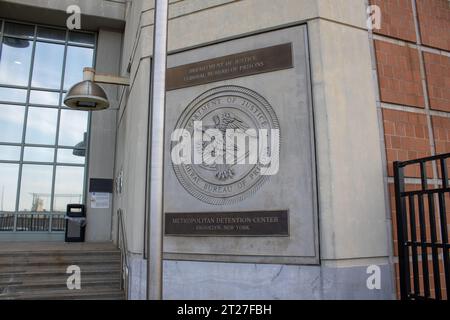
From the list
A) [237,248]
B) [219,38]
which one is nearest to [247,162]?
[237,248]

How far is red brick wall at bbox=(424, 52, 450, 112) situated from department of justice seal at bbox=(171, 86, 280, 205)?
243 cm

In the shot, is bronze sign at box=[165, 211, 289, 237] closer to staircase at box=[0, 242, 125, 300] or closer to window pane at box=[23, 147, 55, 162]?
staircase at box=[0, 242, 125, 300]

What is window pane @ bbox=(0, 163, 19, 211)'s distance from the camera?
9891 millimetres

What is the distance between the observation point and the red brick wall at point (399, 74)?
5.13 m

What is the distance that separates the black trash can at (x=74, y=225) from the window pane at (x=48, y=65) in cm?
362

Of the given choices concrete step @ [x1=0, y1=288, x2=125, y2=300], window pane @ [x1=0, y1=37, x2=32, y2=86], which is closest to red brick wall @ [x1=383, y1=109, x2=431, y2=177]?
concrete step @ [x1=0, y1=288, x2=125, y2=300]

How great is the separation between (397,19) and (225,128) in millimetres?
2966

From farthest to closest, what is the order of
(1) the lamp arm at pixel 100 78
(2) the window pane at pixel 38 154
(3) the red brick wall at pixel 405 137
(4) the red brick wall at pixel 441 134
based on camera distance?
(2) the window pane at pixel 38 154 → (1) the lamp arm at pixel 100 78 → (4) the red brick wall at pixel 441 134 → (3) the red brick wall at pixel 405 137

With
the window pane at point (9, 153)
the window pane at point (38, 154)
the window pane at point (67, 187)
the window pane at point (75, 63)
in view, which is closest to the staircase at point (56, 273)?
the window pane at point (67, 187)

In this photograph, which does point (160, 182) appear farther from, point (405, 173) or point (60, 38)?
point (60, 38)

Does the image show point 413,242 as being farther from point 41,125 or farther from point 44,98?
point 44,98

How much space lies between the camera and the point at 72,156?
1052cm

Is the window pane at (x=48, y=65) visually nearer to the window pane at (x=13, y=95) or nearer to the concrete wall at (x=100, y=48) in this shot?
the window pane at (x=13, y=95)
